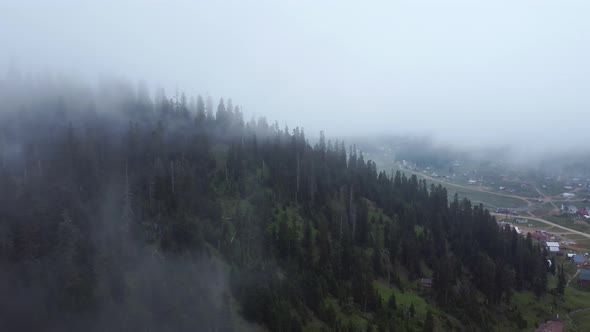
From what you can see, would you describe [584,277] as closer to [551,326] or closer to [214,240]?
[551,326]

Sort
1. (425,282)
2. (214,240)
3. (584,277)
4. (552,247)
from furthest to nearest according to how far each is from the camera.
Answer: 1. (552,247)
2. (584,277)
3. (425,282)
4. (214,240)

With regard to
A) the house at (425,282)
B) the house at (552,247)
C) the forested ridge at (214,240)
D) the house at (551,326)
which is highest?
the forested ridge at (214,240)

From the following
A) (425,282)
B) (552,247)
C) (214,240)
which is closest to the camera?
(214,240)

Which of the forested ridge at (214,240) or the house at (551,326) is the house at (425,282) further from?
the house at (551,326)

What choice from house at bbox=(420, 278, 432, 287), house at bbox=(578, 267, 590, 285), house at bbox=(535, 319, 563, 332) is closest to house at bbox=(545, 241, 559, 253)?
house at bbox=(578, 267, 590, 285)

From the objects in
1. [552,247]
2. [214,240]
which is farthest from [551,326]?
[552,247]

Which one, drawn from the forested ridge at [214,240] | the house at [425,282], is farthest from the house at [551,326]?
the house at [425,282]

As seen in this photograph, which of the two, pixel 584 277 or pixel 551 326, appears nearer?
pixel 551 326

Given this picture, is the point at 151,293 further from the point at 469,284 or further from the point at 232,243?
the point at 469,284
